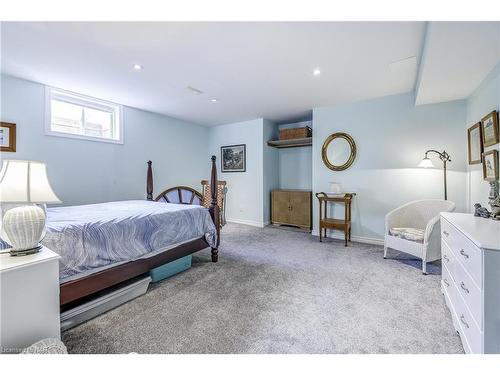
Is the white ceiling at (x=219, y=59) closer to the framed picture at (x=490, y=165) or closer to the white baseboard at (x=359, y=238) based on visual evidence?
the framed picture at (x=490, y=165)

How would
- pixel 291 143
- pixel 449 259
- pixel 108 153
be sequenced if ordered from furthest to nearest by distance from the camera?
pixel 291 143 → pixel 108 153 → pixel 449 259

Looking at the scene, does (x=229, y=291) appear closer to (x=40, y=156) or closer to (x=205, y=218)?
(x=205, y=218)

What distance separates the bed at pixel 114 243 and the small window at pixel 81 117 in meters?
1.78

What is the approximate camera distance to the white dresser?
1.10m

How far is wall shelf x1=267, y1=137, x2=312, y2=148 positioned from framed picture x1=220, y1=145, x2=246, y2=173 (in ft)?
2.30

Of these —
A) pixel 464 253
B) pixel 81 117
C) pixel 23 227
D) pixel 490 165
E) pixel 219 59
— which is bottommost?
pixel 464 253

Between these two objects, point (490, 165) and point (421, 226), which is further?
point (421, 226)

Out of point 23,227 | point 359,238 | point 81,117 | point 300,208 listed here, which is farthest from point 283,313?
point 81,117

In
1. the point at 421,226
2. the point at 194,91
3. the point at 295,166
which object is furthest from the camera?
the point at 295,166

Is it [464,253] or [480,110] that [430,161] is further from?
[464,253]

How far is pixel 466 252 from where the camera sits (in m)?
1.34

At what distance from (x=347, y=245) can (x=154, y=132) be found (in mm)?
4129

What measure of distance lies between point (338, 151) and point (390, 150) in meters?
0.79

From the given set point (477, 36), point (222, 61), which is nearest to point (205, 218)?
point (222, 61)
